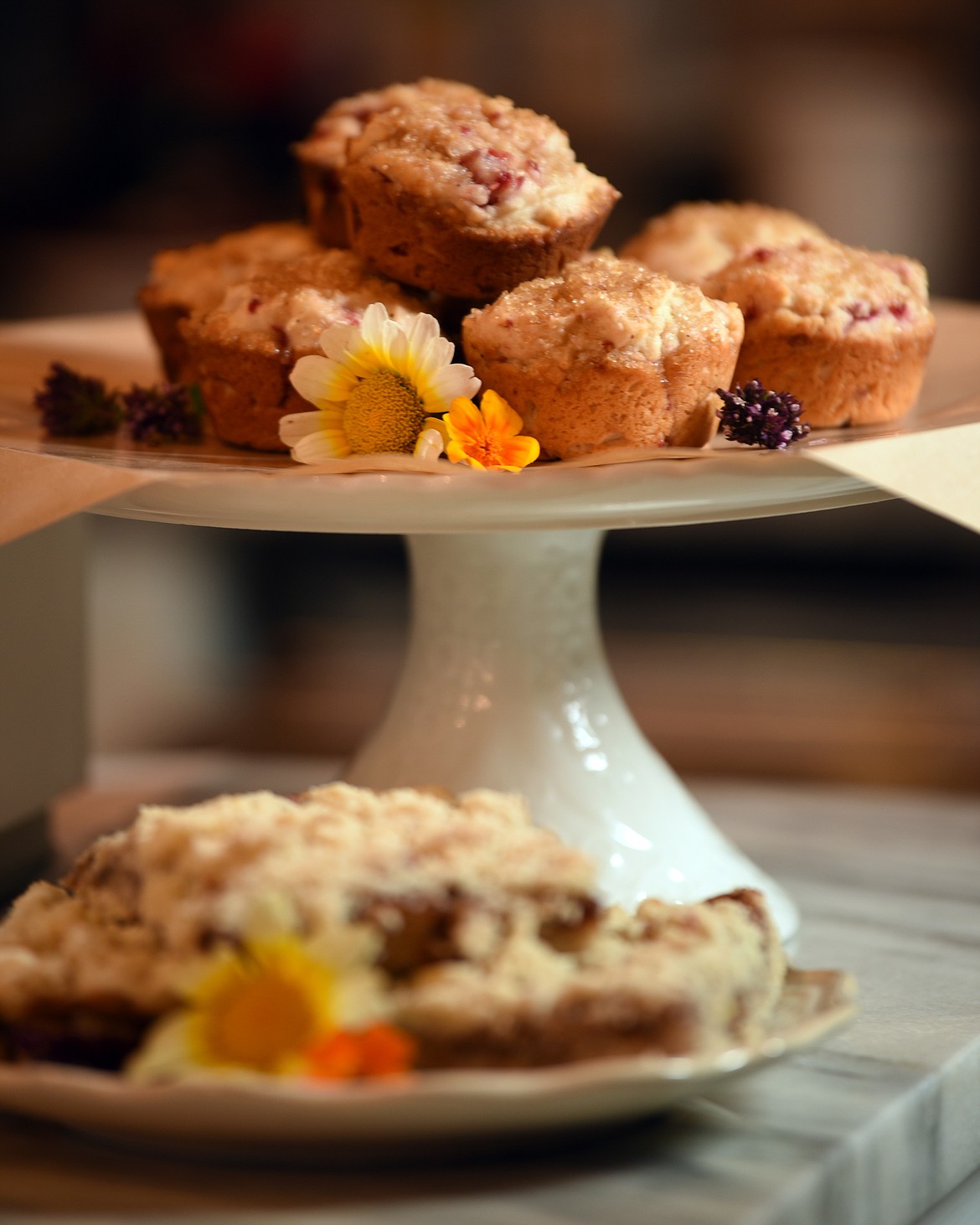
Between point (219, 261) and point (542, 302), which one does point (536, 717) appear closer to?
point (542, 302)

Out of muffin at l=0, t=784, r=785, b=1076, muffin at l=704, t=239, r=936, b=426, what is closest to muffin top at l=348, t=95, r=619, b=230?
muffin at l=704, t=239, r=936, b=426

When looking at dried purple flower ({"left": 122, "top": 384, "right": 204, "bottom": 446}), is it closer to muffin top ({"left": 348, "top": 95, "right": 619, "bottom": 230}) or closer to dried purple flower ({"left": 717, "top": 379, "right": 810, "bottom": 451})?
muffin top ({"left": 348, "top": 95, "right": 619, "bottom": 230})

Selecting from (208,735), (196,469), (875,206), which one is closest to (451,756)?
(196,469)

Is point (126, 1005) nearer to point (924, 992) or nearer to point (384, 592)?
point (924, 992)

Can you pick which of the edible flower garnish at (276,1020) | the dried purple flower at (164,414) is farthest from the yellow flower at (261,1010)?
the dried purple flower at (164,414)

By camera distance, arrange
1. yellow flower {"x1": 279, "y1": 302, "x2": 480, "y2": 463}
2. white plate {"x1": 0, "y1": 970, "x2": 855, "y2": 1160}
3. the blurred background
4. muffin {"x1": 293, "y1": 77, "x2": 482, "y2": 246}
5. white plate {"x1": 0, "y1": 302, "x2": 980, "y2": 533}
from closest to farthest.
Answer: white plate {"x1": 0, "y1": 970, "x2": 855, "y2": 1160} < white plate {"x1": 0, "y1": 302, "x2": 980, "y2": 533} < yellow flower {"x1": 279, "y1": 302, "x2": 480, "y2": 463} < muffin {"x1": 293, "y1": 77, "x2": 482, "y2": 246} < the blurred background

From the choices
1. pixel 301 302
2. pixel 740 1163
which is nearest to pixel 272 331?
pixel 301 302

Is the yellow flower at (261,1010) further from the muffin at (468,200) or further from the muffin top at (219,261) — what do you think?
the muffin top at (219,261)
